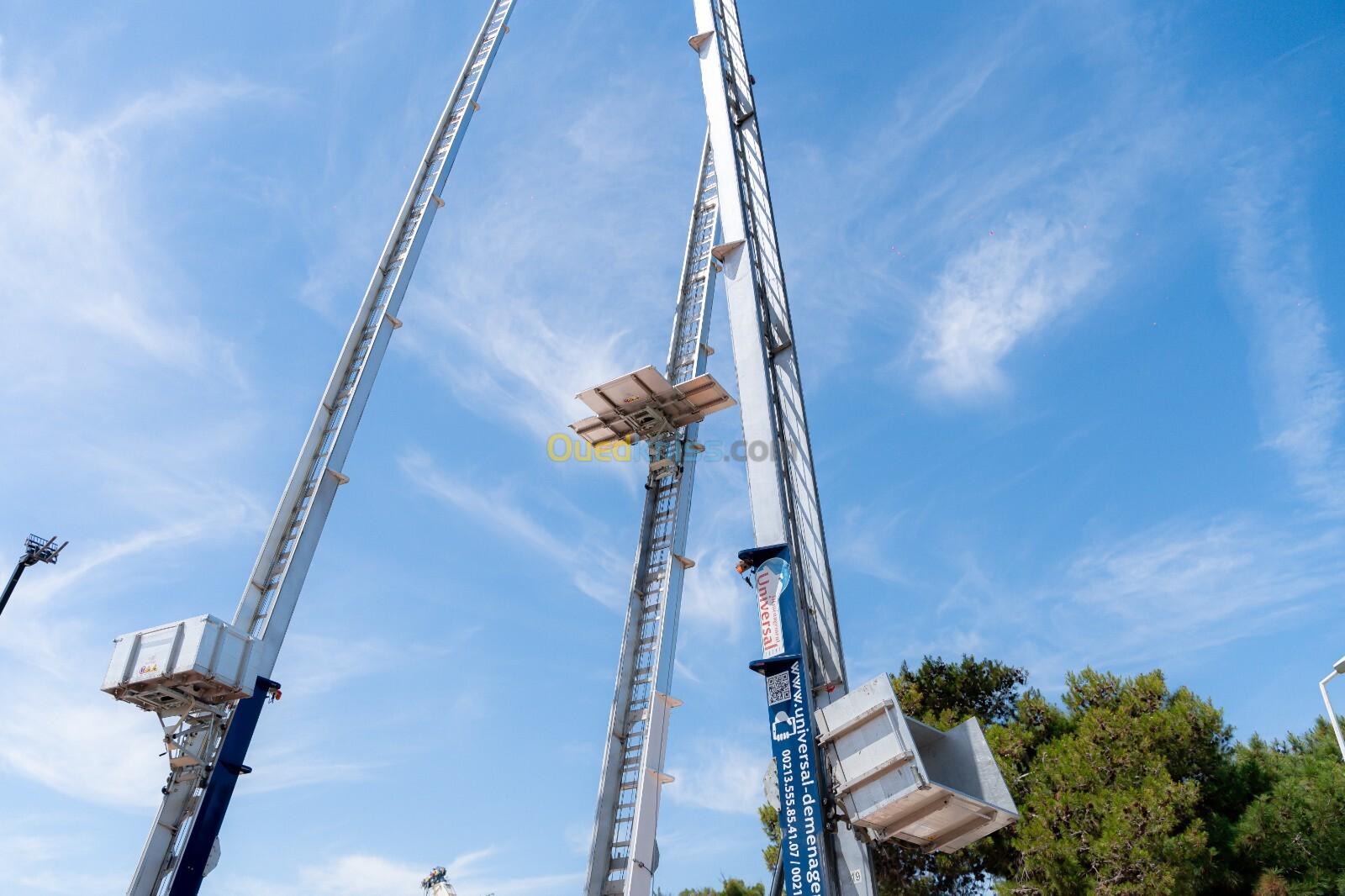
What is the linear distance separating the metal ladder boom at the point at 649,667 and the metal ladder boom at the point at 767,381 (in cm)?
584

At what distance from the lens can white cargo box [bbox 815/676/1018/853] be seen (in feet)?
32.8

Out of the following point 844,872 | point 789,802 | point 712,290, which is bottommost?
point 844,872

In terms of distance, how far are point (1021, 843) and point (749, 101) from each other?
2157cm

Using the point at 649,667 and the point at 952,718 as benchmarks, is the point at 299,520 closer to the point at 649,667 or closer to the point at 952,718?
the point at 649,667

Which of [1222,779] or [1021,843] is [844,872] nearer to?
[1021,843]

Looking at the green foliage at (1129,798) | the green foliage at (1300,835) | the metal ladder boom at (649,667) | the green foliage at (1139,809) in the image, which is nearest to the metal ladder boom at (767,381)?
the metal ladder boom at (649,667)

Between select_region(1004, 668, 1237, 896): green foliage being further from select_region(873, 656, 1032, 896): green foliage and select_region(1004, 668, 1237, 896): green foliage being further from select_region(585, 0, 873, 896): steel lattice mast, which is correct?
select_region(585, 0, 873, 896): steel lattice mast

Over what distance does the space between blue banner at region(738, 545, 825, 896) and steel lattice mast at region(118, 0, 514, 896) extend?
449 inches

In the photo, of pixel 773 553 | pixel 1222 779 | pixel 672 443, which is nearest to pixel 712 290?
pixel 672 443

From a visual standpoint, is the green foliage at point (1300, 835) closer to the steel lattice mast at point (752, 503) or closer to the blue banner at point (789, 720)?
the steel lattice mast at point (752, 503)

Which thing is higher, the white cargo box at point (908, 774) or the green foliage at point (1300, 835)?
the green foliage at point (1300, 835)

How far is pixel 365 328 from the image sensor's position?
2384 cm

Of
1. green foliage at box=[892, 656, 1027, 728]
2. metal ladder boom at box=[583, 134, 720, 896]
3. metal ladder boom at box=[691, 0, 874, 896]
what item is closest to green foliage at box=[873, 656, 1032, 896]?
green foliage at box=[892, 656, 1027, 728]

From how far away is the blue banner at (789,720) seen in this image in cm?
1036
